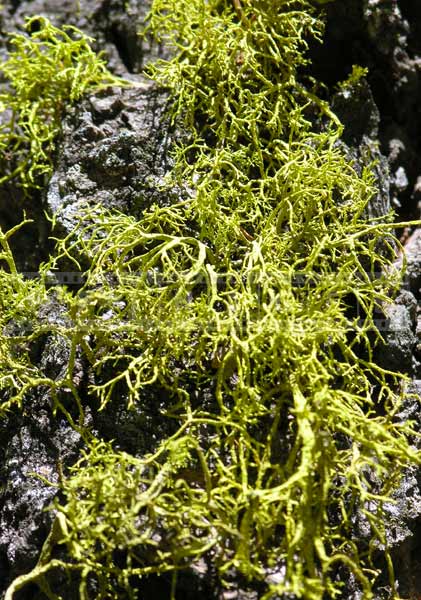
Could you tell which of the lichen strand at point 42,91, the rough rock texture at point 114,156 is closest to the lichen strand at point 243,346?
the rough rock texture at point 114,156

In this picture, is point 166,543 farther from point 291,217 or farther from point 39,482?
point 291,217

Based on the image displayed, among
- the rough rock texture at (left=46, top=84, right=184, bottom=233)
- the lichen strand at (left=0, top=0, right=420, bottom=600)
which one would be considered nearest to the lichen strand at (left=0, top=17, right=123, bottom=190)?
the rough rock texture at (left=46, top=84, right=184, bottom=233)

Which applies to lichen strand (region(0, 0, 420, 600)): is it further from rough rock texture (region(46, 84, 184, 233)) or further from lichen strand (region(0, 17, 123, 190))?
lichen strand (region(0, 17, 123, 190))

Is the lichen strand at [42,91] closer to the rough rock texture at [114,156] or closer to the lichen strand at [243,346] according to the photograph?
the rough rock texture at [114,156]

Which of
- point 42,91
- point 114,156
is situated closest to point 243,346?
point 114,156

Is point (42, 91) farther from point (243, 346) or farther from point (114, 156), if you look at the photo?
point (243, 346)

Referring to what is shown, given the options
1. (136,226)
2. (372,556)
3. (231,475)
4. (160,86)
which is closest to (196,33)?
(160,86)
